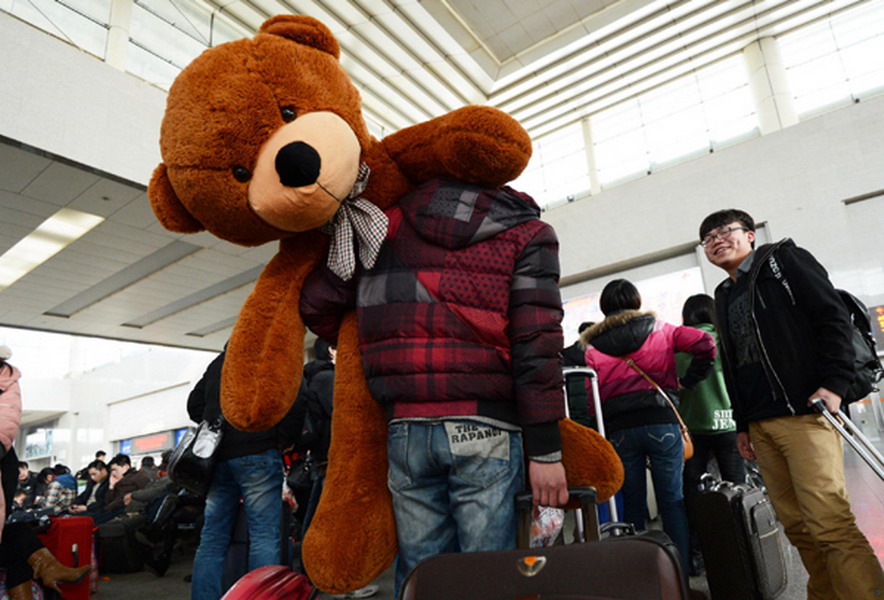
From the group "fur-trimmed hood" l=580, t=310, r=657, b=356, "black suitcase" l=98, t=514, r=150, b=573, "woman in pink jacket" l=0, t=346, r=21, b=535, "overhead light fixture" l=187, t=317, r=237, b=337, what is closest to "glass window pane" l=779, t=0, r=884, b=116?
"fur-trimmed hood" l=580, t=310, r=657, b=356

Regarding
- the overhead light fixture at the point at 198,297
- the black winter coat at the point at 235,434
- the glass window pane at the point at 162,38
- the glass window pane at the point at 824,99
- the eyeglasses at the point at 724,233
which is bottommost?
the black winter coat at the point at 235,434

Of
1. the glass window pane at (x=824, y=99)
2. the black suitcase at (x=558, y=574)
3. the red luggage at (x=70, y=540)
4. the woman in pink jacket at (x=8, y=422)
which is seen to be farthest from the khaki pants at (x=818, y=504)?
the glass window pane at (x=824, y=99)

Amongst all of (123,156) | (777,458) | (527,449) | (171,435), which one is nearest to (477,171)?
(527,449)

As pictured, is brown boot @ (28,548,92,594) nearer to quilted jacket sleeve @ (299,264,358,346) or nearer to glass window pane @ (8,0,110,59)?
quilted jacket sleeve @ (299,264,358,346)

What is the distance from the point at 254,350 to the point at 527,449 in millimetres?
610

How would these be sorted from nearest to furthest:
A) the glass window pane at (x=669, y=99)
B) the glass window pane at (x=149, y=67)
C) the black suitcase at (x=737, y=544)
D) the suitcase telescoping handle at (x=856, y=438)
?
1. the suitcase telescoping handle at (x=856, y=438)
2. the black suitcase at (x=737, y=544)
3. the glass window pane at (x=149, y=67)
4. the glass window pane at (x=669, y=99)

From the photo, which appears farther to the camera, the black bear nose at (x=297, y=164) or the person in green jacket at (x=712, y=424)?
the person in green jacket at (x=712, y=424)

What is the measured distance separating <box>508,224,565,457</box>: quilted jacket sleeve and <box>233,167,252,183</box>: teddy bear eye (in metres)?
0.59

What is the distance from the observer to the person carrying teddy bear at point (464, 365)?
42.5 inches

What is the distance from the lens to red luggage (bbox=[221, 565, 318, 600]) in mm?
1207

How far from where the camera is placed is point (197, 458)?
2365mm

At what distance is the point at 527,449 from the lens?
1.11m

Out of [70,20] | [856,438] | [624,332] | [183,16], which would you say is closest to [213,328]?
[183,16]

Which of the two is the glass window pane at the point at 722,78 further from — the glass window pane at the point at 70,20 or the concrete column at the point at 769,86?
the glass window pane at the point at 70,20
